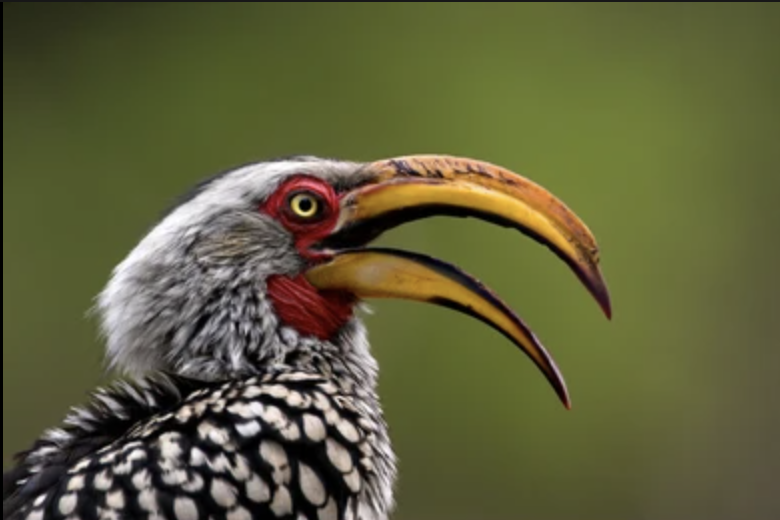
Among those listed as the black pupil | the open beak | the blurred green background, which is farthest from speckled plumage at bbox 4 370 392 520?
the blurred green background

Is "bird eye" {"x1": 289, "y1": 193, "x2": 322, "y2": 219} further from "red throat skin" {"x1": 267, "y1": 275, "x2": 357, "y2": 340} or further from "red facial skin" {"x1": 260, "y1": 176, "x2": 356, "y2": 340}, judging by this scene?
"red throat skin" {"x1": 267, "y1": 275, "x2": 357, "y2": 340}

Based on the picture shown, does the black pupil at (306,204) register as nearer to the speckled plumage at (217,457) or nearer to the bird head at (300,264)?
the bird head at (300,264)

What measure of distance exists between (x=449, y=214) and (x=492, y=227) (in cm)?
634

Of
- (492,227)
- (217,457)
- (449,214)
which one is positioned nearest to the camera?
(217,457)

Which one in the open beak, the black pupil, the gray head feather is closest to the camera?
the open beak

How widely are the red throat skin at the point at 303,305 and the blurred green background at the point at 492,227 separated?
5496 mm

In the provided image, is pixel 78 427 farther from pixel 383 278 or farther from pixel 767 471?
pixel 767 471

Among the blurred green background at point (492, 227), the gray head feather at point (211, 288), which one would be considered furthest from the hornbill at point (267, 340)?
the blurred green background at point (492, 227)

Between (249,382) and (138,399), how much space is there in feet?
0.72

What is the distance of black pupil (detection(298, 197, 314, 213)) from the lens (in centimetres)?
365

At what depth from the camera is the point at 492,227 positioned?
9797 mm

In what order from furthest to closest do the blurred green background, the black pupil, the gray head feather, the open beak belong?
the blurred green background < the black pupil < the gray head feather < the open beak

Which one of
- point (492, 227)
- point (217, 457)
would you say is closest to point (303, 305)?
point (217, 457)

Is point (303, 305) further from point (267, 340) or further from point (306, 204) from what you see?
point (306, 204)
